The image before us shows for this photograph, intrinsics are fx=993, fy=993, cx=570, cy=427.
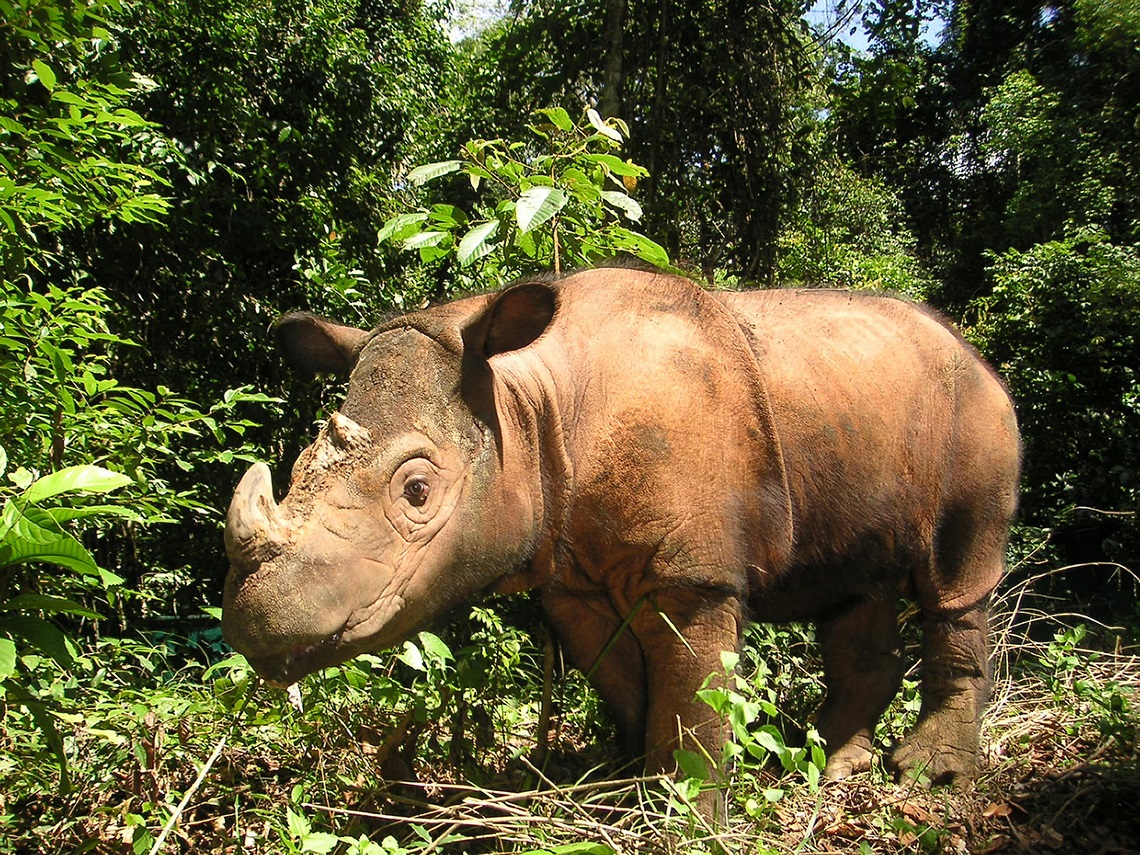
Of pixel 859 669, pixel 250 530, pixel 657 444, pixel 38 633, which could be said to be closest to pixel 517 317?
pixel 657 444

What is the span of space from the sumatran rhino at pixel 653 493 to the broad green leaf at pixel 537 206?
11.4 inches

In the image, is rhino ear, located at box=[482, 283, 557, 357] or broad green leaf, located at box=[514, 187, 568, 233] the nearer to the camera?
rhino ear, located at box=[482, 283, 557, 357]

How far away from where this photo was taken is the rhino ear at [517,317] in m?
3.39

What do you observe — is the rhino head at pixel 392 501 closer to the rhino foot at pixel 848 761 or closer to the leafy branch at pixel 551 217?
the leafy branch at pixel 551 217

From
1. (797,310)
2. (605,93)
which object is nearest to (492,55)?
(605,93)

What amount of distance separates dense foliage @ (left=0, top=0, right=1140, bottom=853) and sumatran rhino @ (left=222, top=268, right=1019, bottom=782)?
40 centimetres

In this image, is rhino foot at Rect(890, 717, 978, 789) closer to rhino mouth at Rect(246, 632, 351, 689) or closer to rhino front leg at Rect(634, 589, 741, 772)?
rhino front leg at Rect(634, 589, 741, 772)

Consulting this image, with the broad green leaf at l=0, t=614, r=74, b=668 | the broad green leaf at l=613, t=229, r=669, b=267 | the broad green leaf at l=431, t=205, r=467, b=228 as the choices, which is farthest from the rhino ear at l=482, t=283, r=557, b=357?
the broad green leaf at l=0, t=614, r=74, b=668

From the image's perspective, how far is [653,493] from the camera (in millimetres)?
3455

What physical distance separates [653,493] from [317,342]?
55.6 inches

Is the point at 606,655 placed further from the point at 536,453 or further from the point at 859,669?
the point at 859,669

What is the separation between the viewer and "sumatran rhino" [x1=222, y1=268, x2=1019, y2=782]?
10.2 ft

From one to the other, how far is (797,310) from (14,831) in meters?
3.49

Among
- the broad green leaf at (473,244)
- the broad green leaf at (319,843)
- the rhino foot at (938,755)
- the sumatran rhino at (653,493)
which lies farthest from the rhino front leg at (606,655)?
the broad green leaf at (473,244)
